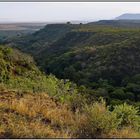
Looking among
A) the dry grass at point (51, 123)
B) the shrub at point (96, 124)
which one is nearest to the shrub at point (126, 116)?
the dry grass at point (51, 123)

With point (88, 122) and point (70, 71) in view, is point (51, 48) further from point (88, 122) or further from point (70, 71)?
point (88, 122)

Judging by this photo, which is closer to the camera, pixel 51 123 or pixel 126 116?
pixel 51 123

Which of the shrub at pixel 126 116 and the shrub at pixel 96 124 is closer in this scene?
the shrub at pixel 96 124

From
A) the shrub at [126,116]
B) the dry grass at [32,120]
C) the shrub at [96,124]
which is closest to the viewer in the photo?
the dry grass at [32,120]

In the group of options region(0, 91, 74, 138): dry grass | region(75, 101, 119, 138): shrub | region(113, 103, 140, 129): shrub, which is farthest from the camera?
region(113, 103, 140, 129): shrub

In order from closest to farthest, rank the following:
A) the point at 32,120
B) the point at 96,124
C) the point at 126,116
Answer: the point at 96,124 → the point at 32,120 → the point at 126,116

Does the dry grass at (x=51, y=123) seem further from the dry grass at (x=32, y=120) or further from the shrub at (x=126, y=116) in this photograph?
the shrub at (x=126, y=116)

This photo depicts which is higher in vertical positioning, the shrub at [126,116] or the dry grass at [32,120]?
the dry grass at [32,120]

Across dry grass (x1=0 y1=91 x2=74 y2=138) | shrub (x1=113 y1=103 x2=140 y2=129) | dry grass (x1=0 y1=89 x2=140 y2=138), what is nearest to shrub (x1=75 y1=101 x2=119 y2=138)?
dry grass (x1=0 y1=89 x2=140 y2=138)

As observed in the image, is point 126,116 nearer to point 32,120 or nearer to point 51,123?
point 51,123

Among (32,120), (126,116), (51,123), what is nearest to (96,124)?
(51,123)

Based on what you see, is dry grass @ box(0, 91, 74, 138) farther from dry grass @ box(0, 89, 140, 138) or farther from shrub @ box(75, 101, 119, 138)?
shrub @ box(75, 101, 119, 138)

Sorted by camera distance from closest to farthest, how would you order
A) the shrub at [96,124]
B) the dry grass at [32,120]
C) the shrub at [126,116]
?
1. the dry grass at [32,120]
2. the shrub at [96,124]
3. the shrub at [126,116]

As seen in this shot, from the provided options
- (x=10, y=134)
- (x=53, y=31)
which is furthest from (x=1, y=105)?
(x=53, y=31)
